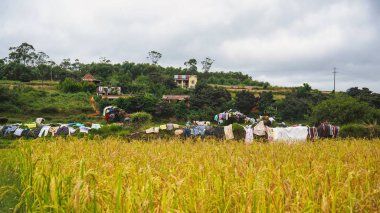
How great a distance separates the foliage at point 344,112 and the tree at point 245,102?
11094mm

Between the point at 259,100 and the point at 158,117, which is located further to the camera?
the point at 259,100

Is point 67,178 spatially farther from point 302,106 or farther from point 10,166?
point 302,106

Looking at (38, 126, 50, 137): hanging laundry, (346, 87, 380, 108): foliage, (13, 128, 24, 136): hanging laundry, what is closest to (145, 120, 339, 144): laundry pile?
(38, 126, 50, 137): hanging laundry

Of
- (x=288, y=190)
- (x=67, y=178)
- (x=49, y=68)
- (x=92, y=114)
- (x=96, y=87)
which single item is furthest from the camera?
(x=49, y=68)

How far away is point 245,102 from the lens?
142 ft

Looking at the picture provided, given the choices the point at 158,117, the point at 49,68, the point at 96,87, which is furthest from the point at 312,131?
the point at 49,68

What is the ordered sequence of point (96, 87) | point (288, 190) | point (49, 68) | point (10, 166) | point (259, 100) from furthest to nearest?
point (49, 68) → point (96, 87) → point (259, 100) → point (10, 166) → point (288, 190)

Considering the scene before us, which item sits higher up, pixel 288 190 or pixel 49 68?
pixel 49 68

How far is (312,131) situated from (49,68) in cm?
5741

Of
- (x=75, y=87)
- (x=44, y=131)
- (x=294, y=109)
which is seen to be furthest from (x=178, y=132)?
(x=75, y=87)

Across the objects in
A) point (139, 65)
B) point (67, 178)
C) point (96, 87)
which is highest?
point (139, 65)

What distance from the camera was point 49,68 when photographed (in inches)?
2603

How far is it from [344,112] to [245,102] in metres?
13.4

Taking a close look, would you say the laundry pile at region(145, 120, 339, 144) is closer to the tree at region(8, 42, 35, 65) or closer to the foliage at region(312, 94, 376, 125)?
the foliage at region(312, 94, 376, 125)
